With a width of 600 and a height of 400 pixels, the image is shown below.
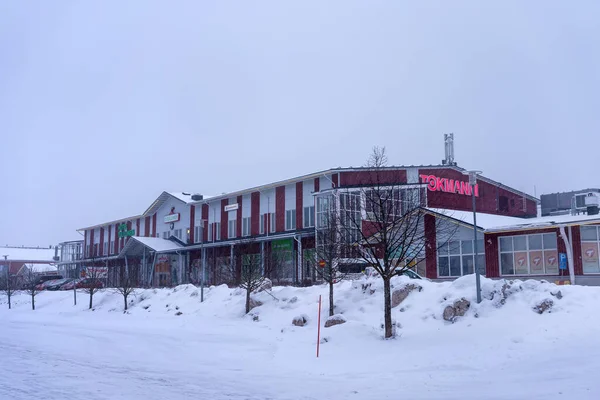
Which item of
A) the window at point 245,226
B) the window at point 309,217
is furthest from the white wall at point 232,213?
the window at point 309,217

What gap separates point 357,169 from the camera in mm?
43875

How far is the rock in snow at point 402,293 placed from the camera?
23.5m

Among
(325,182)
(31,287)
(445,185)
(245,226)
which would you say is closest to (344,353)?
(325,182)

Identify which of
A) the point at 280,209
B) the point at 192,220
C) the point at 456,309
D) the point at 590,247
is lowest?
the point at 456,309

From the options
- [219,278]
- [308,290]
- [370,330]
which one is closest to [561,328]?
[370,330]

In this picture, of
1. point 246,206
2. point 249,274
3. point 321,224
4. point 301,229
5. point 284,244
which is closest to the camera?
point 249,274

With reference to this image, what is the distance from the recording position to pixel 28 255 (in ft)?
430

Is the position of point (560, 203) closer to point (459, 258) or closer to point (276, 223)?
point (459, 258)

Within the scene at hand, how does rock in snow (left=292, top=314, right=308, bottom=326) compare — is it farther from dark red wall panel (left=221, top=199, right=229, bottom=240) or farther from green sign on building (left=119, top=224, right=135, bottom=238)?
green sign on building (left=119, top=224, right=135, bottom=238)

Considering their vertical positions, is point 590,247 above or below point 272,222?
below

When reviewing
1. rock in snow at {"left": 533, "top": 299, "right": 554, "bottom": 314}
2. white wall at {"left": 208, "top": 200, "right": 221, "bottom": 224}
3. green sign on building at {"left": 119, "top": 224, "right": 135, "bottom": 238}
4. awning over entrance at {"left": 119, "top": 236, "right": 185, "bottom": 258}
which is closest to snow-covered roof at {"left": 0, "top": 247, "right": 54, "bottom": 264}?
green sign on building at {"left": 119, "top": 224, "right": 135, "bottom": 238}

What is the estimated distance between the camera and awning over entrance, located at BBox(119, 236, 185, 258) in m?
57.8

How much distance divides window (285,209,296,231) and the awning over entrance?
452 inches

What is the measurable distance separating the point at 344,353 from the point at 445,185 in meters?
28.6
